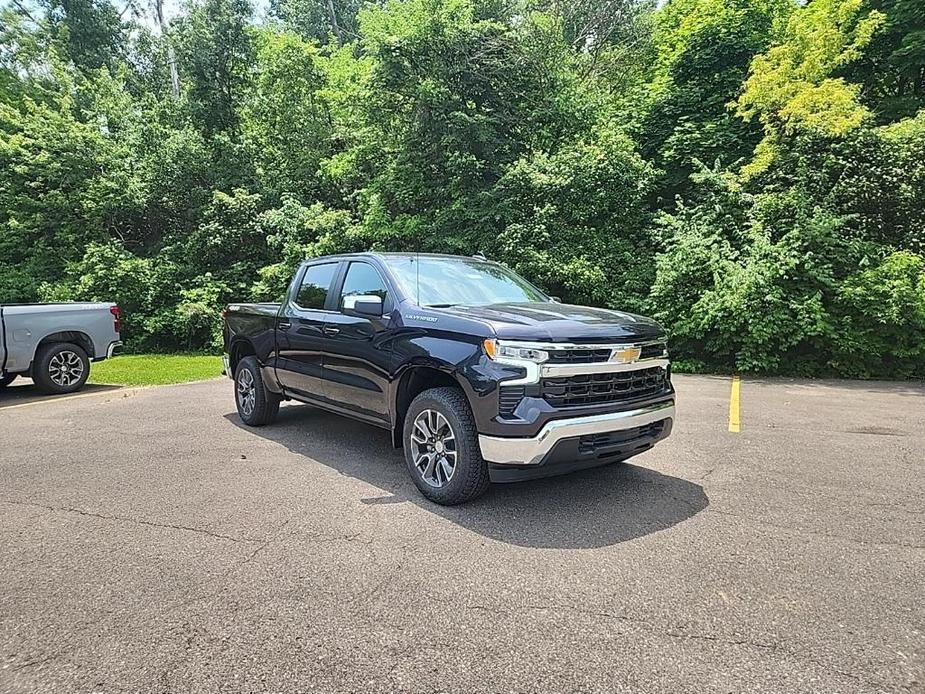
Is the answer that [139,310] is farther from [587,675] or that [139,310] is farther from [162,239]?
[587,675]

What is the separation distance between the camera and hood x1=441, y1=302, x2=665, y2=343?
3867 millimetres

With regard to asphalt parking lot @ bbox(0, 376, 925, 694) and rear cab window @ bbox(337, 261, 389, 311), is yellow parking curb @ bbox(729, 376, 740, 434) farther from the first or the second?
rear cab window @ bbox(337, 261, 389, 311)

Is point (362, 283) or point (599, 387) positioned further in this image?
point (362, 283)

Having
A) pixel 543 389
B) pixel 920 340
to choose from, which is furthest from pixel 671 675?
pixel 920 340

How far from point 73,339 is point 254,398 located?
455cm

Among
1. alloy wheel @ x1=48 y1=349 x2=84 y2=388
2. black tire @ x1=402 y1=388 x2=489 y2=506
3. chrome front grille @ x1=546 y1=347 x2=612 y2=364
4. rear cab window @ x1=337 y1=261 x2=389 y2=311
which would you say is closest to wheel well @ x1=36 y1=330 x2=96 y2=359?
alloy wheel @ x1=48 y1=349 x2=84 y2=388

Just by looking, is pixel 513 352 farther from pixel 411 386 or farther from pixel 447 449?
pixel 411 386

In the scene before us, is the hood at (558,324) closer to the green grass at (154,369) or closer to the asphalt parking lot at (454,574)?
the asphalt parking lot at (454,574)

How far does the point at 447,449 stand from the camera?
418 centimetres

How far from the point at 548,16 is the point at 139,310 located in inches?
548

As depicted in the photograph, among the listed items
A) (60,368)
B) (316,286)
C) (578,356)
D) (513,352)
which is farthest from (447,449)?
(60,368)

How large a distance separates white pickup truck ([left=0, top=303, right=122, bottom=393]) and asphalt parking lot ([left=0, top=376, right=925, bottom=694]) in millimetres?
3467

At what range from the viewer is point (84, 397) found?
877 cm

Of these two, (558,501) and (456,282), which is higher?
(456,282)
